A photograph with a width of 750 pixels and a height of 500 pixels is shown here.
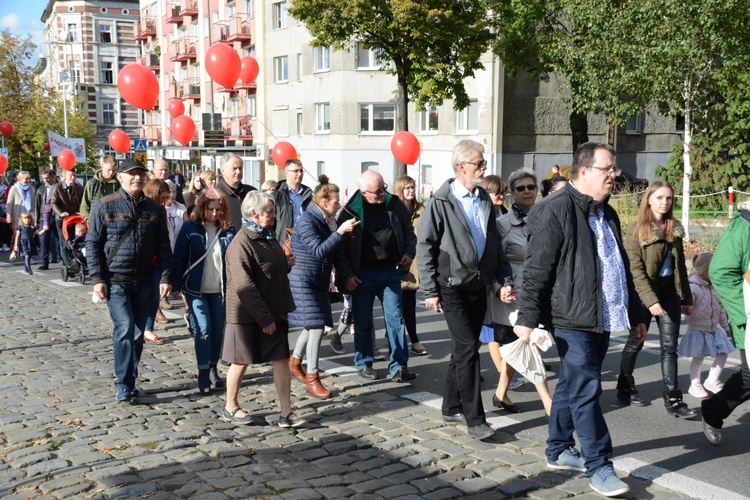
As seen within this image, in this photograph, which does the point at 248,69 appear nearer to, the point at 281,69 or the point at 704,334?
the point at 704,334

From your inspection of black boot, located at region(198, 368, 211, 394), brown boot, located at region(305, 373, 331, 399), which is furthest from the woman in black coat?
black boot, located at region(198, 368, 211, 394)

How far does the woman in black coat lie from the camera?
7.23m

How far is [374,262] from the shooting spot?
7676 millimetres

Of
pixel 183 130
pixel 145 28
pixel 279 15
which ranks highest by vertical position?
pixel 145 28

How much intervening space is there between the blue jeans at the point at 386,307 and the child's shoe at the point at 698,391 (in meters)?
2.39

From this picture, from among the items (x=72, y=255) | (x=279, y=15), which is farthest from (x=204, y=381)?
(x=279, y=15)

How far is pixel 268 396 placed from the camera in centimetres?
726

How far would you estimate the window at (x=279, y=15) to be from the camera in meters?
Result: 47.8

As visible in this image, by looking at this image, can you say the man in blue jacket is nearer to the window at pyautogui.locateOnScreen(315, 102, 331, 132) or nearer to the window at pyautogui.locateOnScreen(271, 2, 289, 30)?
the window at pyautogui.locateOnScreen(315, 102, 331, 132)

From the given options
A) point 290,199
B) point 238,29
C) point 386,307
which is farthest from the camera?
point 238,29

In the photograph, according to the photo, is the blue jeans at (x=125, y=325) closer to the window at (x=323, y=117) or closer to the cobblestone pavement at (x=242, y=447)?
the cobblestone pavement at (x=242, y=447)

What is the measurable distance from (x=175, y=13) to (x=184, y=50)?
10.5ft

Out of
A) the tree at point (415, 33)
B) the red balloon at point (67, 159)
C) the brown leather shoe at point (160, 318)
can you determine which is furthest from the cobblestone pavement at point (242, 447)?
the tree at point (415, 33)

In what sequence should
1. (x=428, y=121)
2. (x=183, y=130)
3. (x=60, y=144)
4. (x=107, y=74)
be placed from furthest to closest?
(x=107, y=74)
(x=428, y=121)
(x=60, y=144)
(x=183, y=130)
